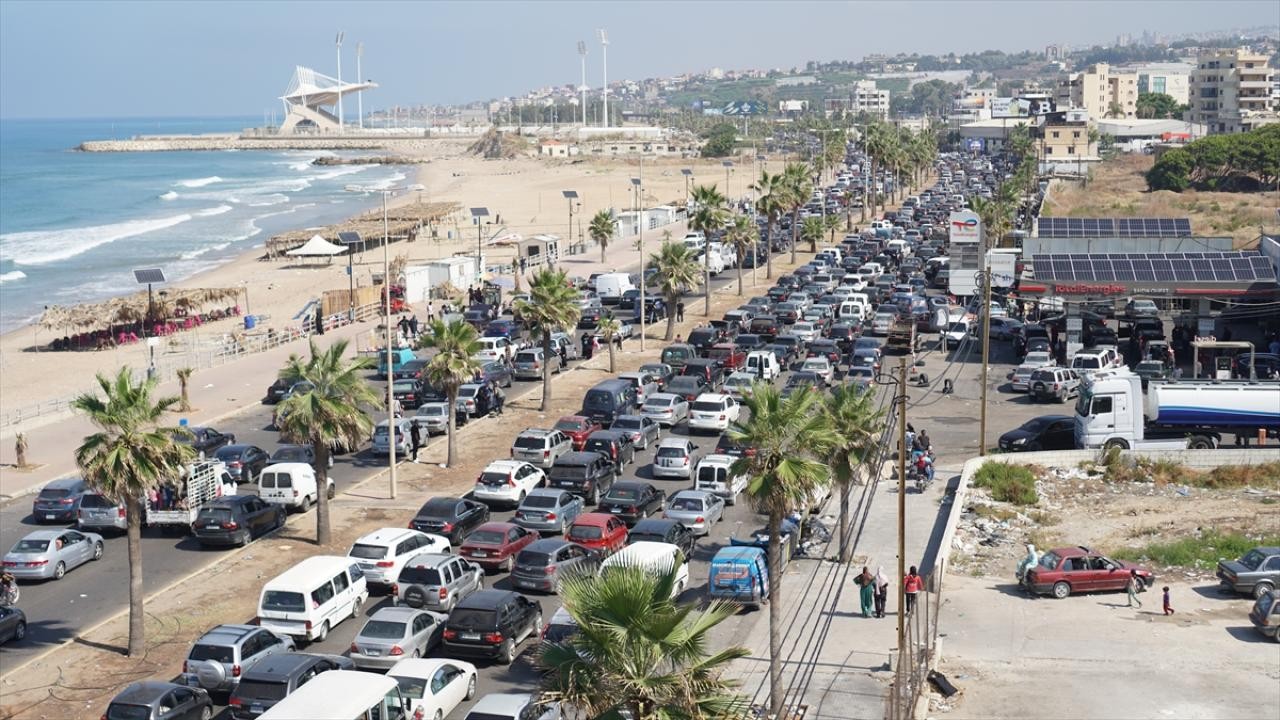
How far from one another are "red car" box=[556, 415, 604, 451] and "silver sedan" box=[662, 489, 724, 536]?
7.27 metres

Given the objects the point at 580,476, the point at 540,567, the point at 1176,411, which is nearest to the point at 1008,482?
the point at 1176,411

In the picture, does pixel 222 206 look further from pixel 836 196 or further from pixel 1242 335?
pixel 1242 335

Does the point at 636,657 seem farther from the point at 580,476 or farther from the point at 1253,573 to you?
the point at 580,476

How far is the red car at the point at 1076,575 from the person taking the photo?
27.7m

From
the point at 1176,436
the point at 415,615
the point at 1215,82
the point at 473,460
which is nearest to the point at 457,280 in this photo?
the point at 473,460

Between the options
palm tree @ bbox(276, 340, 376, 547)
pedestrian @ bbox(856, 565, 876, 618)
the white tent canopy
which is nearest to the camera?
pedestrian @ bbox(856, 565, 876, 618)

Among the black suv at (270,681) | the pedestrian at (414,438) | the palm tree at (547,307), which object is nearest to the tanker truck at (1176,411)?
the palm tree at (547,307)

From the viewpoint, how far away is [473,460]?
3850cm

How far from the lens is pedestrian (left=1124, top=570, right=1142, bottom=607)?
2725cm

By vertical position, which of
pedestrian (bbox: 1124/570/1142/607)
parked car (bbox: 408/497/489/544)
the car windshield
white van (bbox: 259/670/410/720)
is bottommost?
pedestrian (bbox: 1124/570/1142/607)

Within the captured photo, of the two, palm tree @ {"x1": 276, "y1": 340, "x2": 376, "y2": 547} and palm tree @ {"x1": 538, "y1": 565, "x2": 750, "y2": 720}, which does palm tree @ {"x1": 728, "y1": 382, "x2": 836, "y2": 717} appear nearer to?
palm tree @ {"x1": 538, "y1": 565, "x2": 750, "y2": 720}

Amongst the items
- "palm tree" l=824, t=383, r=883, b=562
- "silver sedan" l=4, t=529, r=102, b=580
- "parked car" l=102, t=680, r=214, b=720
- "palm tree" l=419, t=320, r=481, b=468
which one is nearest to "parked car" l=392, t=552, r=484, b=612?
"parked car" l=102, t=680, r=214, b=720

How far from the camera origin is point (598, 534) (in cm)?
2845

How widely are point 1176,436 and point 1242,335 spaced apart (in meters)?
18.5
